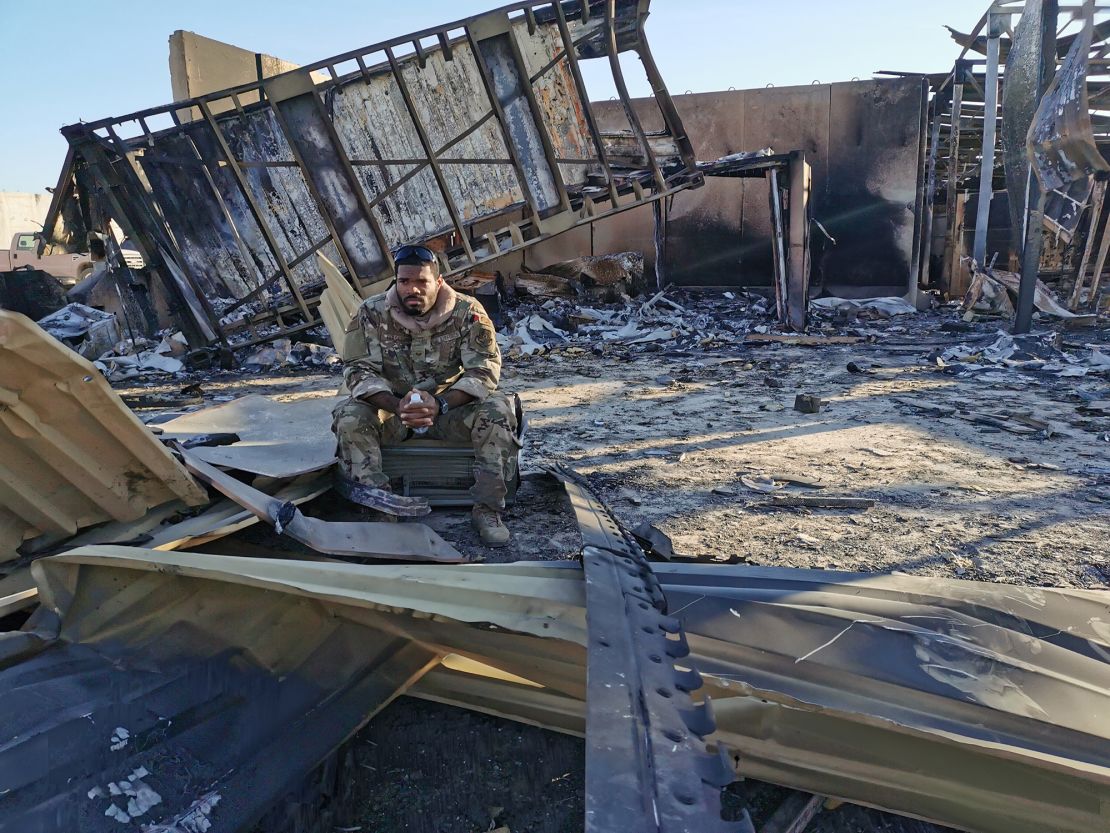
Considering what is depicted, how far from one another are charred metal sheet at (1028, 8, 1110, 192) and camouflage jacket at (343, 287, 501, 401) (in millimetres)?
6298

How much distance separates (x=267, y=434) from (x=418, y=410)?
111cm

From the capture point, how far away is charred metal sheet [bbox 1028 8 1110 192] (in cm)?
648

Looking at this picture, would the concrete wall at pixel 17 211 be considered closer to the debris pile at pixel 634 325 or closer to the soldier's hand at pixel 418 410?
the debris pile at pixel 634 325

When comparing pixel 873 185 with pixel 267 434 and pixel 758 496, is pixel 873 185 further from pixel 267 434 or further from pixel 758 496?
pixel 267 434

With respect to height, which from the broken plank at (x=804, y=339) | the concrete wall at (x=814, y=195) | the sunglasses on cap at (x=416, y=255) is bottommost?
the broken plank at (x=804, y=339)

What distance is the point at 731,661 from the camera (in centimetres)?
153

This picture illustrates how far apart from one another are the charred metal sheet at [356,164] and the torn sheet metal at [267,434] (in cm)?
348

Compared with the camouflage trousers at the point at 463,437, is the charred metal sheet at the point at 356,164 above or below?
above

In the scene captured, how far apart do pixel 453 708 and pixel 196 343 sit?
693 cm

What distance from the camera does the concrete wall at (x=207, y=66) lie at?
34.6 feet

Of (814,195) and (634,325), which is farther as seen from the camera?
(814,195)

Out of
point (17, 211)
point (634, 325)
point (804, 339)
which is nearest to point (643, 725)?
point (804, 339)

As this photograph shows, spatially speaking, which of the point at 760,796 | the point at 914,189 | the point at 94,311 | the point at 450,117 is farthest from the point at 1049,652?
the point at 914,189

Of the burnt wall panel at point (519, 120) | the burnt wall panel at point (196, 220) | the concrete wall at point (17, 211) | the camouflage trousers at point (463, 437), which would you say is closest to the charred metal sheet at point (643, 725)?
the camouflage trousers at point (463, 437)
